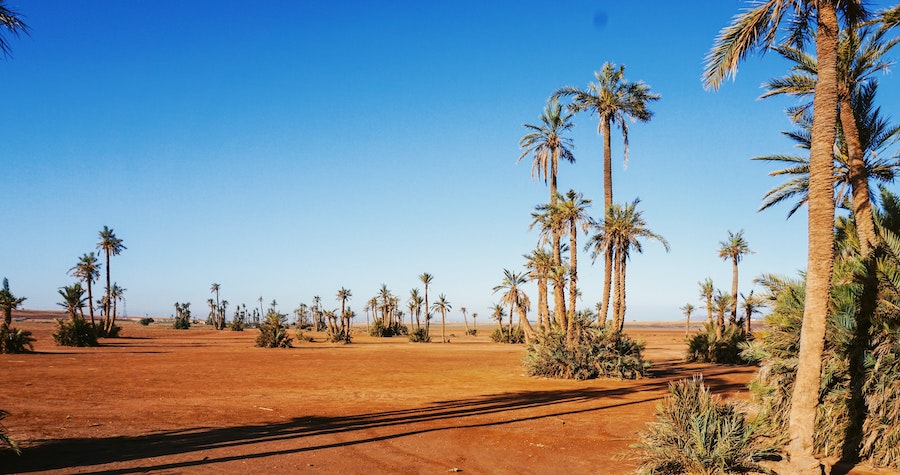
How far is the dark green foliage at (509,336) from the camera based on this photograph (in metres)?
71.8

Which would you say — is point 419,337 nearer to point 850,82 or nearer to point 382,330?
point 382,330

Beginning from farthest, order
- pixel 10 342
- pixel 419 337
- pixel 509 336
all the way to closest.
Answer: pixel 419 337, pixel 509 336, pixel 10 342

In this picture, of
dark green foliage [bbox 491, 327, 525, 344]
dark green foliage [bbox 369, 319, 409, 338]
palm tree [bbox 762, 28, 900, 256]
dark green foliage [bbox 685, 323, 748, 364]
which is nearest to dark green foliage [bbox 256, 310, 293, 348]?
dark green foliage [bbox 491, 327, 525, 344]

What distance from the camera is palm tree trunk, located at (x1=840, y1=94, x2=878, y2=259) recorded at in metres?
11.3

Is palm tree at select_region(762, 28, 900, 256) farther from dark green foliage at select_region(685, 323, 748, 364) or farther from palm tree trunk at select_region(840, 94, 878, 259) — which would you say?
dark green foliage at select_region(685, 323, 748, 364)

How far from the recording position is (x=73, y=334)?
45906 mm

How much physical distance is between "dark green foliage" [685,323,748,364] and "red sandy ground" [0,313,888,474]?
820 cm

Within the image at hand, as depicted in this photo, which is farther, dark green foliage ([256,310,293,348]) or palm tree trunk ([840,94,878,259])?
dark green foliage ([256,310,293,348])

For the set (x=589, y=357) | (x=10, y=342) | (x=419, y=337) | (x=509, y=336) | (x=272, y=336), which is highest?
(x=589, y=357)

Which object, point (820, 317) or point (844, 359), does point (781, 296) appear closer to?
point (844, 359)

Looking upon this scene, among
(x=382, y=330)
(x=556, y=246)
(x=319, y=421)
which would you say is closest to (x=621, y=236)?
(x=556, y=246)

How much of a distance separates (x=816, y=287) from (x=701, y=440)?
3.01 metres

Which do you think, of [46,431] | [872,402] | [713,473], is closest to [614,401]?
[872,402]

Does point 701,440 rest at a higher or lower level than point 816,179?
lower
